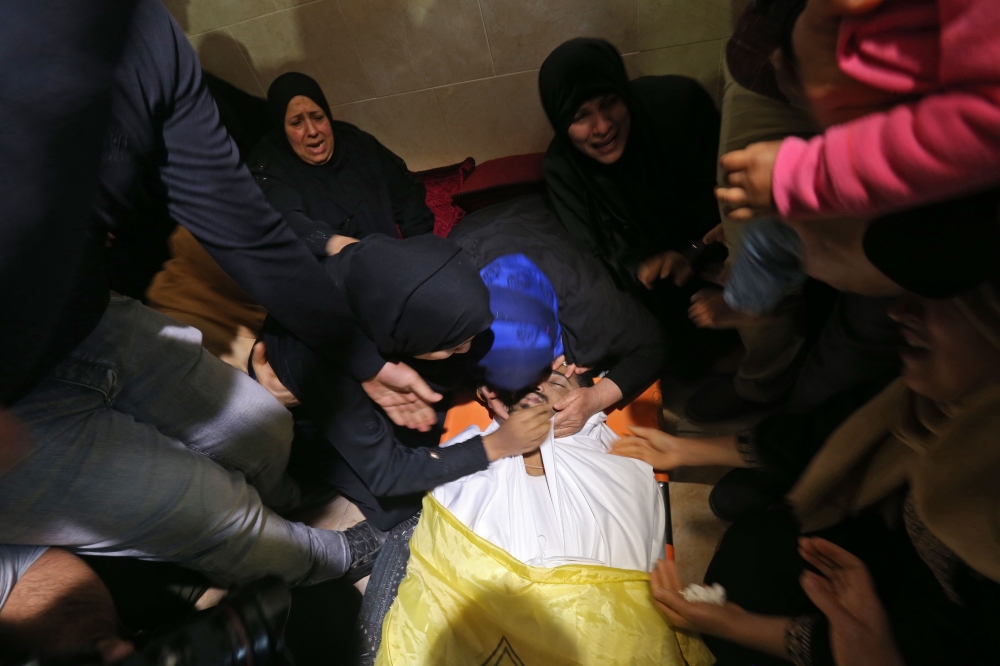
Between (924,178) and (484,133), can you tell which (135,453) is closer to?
(924,178)

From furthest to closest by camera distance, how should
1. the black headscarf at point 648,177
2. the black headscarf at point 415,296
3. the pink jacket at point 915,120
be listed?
the black headscarf at point 648,177 < the black headscarf at point 415,296 < the pink jacket at point 915,120

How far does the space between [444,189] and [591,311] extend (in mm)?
1282

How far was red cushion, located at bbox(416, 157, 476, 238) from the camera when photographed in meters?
2.19

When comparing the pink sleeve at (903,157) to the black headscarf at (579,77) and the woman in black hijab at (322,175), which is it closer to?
the black headscarf at (579,77)

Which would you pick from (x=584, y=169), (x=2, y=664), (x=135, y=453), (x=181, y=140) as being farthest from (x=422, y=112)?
(x=2, y=664)

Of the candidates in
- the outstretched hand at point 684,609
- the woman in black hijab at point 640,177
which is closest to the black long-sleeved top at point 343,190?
the woman in black hijab at point 640,177

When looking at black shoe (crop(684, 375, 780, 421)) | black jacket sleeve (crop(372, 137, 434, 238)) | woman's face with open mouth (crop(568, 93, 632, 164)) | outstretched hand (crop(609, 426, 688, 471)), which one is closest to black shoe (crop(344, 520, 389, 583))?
outstretched hand (crop(609, 426, 688, 471))

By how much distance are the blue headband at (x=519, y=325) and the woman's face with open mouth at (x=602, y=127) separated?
396mm

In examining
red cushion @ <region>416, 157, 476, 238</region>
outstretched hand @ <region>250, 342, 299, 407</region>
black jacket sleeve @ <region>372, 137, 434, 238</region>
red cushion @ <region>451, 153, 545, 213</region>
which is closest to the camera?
outstretched hand @ <region>250, 342, 299, 407</region>

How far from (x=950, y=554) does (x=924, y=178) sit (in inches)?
23.7

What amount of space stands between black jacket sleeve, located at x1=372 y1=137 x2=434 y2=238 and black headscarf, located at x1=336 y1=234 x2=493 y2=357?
95 cm

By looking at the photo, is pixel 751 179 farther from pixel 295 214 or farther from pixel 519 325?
pixel 295 214

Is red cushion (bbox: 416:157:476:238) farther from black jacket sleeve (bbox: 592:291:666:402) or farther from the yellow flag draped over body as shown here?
the yellow flag draped over body

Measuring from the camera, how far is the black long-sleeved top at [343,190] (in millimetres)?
1812
